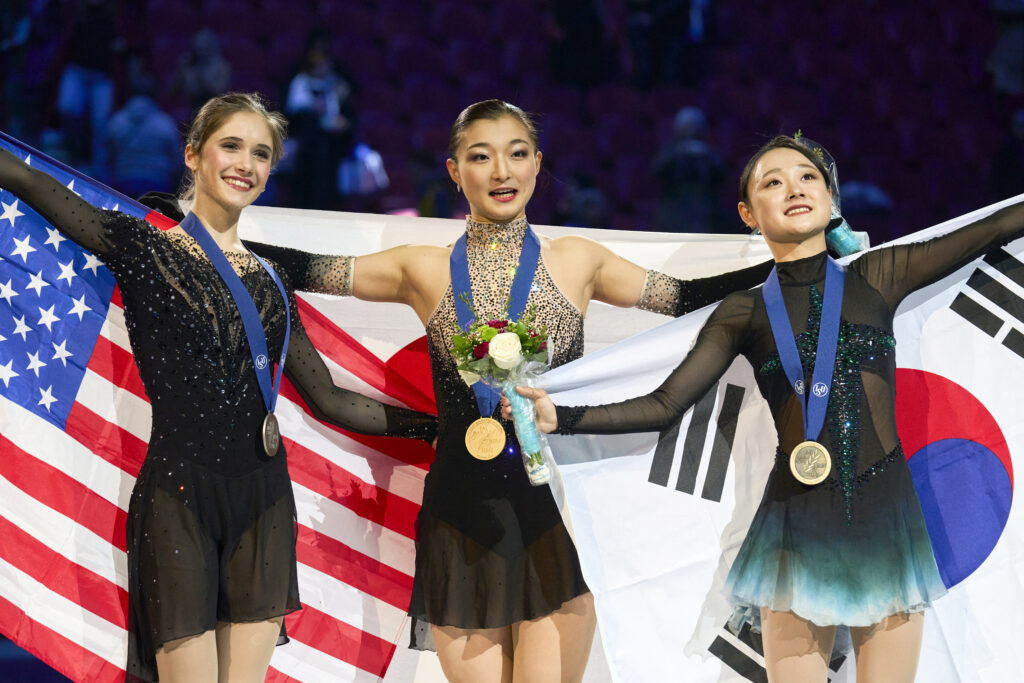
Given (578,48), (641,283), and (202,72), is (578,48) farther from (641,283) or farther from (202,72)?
(641,283)

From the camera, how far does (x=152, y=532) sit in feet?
9.81

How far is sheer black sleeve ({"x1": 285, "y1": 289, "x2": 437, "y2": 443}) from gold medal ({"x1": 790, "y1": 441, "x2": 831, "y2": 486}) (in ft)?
3.80

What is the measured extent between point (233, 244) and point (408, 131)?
4601 mm

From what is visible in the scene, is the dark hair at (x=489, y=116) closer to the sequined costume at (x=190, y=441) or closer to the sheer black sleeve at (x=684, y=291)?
the sheer black sleeve at (x=684, y=291)

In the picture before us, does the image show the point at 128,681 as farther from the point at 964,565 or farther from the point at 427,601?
the point at 964,565

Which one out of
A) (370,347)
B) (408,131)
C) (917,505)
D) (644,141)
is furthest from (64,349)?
(644,141)

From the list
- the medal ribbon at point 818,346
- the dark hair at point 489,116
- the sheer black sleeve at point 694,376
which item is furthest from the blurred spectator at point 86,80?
the medal ribbon at point 818,346

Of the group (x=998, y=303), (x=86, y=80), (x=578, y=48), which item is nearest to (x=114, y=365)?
(x=998, y=303)

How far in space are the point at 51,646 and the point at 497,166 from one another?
216 centimetres

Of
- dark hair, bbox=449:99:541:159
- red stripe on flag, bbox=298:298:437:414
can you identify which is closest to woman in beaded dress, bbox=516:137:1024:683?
dark hair, bbox=449:99:541:159

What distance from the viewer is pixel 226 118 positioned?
10.8ft

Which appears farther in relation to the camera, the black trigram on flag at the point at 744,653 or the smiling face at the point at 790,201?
the black trigram on flag at the point at 744,653

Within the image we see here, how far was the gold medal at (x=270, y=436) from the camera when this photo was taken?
3148 millimetres

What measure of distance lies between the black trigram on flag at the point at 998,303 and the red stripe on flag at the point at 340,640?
7.46ft
